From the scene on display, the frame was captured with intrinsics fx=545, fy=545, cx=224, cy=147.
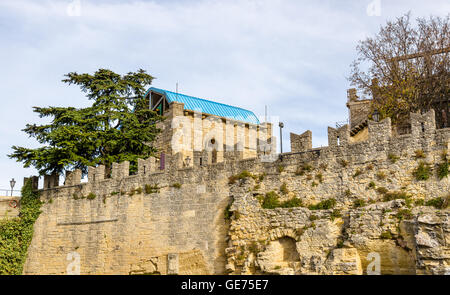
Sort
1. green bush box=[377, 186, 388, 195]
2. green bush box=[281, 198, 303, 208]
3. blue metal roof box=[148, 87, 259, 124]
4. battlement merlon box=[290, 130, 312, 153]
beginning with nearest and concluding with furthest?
green bush box=[377, 186, 388, 195], green bush box=[281, 198, 303, 208], battlement merlon box=[290, 130, 312, 153], blue metal roof box=[148, 87, 259, 124]

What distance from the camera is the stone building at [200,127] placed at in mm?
36875

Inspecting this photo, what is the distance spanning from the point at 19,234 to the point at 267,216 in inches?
604

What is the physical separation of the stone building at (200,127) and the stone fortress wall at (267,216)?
1007cm

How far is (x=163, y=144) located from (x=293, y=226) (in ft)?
62.6

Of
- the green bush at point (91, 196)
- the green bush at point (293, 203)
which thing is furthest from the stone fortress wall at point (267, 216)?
the green bush at point (293, 203)

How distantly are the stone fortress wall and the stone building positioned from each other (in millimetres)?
10070

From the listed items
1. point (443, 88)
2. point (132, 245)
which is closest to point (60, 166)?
point (132, 245)

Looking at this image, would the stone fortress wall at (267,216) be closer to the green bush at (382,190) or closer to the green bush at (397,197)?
the green bush at (382,190)

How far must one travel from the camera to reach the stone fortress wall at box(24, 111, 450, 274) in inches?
707

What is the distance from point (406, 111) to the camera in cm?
2633

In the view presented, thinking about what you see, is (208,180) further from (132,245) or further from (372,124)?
(372,124)

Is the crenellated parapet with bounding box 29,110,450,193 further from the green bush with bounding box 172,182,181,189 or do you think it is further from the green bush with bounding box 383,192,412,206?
the green bush with bounding box 383,192,412,206

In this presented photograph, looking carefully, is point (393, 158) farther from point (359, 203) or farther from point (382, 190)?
point (359, 203)

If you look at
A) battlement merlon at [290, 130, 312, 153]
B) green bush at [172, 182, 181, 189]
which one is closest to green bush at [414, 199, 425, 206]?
battlement merlon at [290, 130, 312, 153]
